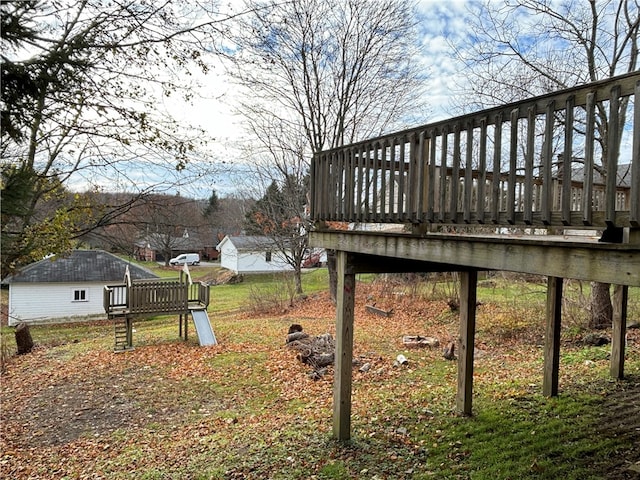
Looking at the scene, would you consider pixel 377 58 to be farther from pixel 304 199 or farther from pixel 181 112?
pixel 181 112

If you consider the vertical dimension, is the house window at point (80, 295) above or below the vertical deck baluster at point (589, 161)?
below

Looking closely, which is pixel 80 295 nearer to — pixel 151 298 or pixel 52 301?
pixel 52 301

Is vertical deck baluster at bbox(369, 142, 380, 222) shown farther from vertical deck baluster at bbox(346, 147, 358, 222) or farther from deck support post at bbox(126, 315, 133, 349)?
deck support post at bbox(126, 315, 133, 349)

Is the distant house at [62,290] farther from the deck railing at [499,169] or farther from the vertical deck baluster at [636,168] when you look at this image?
the vertical deck baluster at [636,168]

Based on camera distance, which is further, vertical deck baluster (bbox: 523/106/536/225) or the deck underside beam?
vertical deck baluster (bbox: 523/106/536/225)

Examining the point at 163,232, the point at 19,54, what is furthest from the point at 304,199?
the point at 19,54

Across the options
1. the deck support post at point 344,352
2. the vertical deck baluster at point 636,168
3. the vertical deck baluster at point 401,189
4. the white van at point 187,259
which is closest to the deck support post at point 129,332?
the deck support post at point 344,352

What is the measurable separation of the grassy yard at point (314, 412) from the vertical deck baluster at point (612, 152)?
2.56 metres

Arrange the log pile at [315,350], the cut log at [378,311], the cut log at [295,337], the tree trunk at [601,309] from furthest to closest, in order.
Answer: the cut log at [378,311] < the cut log at [295,337] < the tree trunk at [601,309] < the log pile at [315,350]

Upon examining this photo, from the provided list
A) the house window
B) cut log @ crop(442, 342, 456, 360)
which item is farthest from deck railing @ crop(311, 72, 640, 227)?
the house window

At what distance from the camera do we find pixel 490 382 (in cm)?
671

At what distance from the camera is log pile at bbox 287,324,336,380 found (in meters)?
8.25

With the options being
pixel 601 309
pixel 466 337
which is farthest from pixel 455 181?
pixel 601 309

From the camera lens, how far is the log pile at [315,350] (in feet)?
27.1
